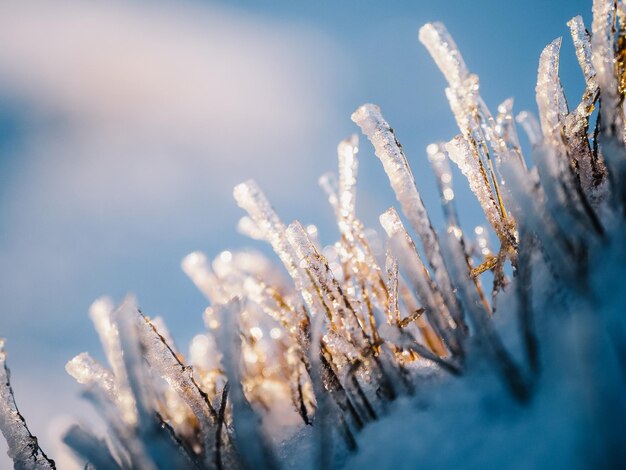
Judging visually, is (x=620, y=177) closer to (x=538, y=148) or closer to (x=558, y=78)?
(x=538, y=148)

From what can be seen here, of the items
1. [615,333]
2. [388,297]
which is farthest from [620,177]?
[388,297]

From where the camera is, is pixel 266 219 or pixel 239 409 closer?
pixel 239 409

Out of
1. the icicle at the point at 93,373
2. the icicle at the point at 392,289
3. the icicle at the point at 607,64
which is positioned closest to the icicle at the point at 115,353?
the icicle at the point at 93,373

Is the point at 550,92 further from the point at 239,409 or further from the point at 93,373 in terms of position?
the point at 93,373

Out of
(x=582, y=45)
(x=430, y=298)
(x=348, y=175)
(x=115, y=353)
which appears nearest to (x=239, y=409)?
(x=430, y=298)

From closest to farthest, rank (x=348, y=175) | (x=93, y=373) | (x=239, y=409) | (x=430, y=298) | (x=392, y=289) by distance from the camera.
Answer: (x=239, y=409) < (x=430, y=298) < (x=93, y=373) < (x=392, y=289) < (x=348, y=175)
